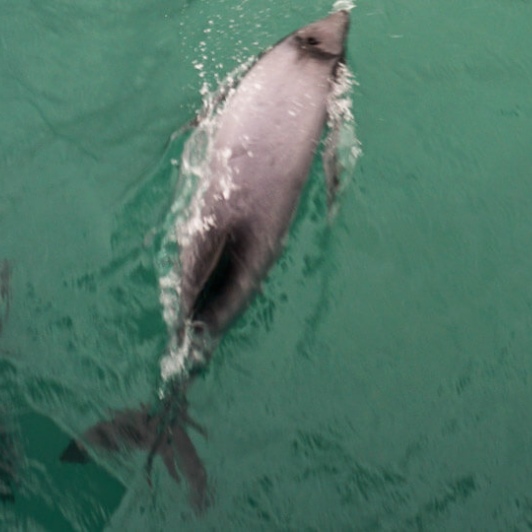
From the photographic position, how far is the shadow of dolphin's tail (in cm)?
372

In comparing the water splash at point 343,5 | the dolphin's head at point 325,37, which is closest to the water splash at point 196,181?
the dolphin's head at point 325,37

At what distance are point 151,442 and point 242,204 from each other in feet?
4.28

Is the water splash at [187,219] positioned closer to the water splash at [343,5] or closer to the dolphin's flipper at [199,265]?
the dolphin's flipper at [199,265]

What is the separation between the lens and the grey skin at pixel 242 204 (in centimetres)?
373

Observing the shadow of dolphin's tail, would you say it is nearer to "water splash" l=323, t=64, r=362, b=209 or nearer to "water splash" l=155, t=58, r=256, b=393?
"water splash" l=155, t=58, r=256, b=393

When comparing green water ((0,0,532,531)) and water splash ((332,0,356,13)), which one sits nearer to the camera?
green water ((0,0,532,531))

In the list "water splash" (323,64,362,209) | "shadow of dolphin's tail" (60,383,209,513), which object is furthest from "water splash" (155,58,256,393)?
"water splash" (323,64,362,209)

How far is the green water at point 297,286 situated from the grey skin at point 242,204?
4.2 inches

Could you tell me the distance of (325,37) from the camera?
509cm

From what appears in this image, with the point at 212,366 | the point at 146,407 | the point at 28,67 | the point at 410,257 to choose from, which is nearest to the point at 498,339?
the point at 410,257

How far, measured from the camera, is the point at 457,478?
4.04 m

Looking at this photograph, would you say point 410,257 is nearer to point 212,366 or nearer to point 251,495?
point 212,366

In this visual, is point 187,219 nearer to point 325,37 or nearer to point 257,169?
point 257,169

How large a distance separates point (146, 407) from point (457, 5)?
3.73 m
